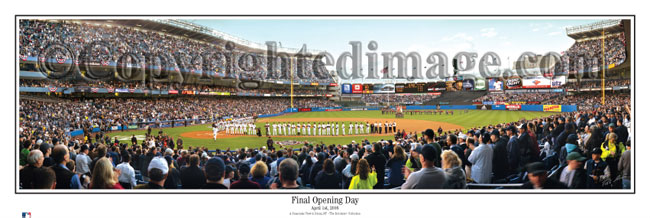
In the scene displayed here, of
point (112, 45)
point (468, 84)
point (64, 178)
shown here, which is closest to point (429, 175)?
point (64, 178)

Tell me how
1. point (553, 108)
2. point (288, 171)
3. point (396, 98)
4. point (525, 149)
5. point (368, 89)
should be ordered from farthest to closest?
point (396, 98), point (368, 89), point (553, 108), point (525, 149), point (288, 171)

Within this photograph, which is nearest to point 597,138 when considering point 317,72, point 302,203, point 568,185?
point 568,185

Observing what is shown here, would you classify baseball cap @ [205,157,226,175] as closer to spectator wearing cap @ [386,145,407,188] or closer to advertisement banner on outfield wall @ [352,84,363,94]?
spectator wearing cap @ [386,145,407,188]

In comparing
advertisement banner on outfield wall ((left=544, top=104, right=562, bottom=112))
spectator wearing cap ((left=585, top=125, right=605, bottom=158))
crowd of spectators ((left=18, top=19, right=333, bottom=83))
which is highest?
crowd of spectators ((left=18, top=19, right=333, bottom=83))

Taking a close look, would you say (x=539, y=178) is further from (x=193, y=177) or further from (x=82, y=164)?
(x=82, y=164)

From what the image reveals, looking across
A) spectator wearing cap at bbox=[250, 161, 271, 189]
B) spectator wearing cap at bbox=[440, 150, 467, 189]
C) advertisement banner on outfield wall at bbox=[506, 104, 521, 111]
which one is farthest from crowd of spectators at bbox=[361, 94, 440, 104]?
spectator wearing cap at bbox=[250, 161, 271, 189]

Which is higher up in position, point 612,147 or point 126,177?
point 612,147

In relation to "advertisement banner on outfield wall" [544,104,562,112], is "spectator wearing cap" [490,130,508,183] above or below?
below
